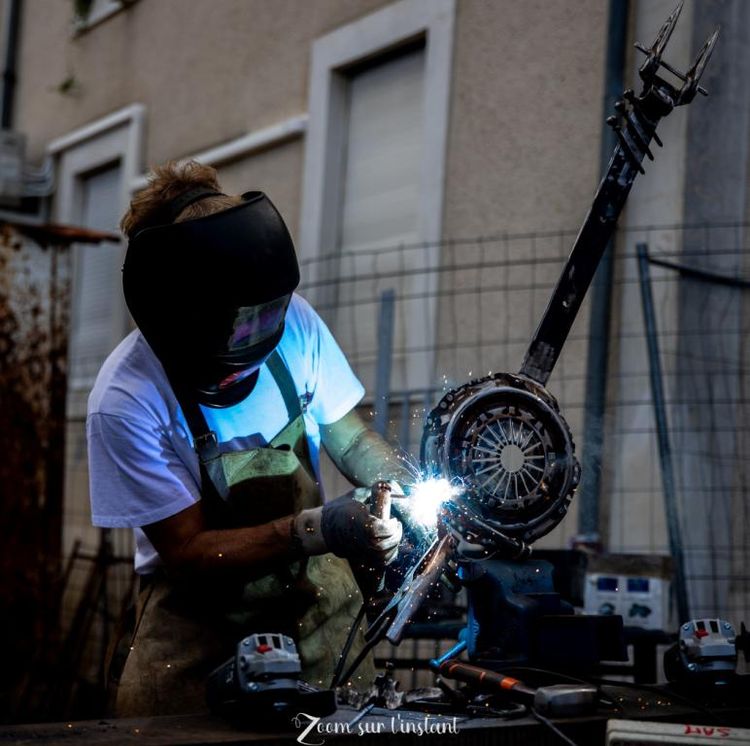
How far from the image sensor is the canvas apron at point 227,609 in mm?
2766

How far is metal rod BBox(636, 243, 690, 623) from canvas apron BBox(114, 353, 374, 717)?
1867 mm

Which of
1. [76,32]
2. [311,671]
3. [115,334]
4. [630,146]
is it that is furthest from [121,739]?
[76,32]

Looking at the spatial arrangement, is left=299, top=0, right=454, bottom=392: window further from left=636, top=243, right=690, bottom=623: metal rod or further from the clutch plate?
the clutch plate

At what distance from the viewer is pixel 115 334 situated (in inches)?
345

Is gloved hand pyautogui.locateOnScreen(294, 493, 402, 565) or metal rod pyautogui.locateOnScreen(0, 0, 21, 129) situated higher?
metal rod pyautogui.locateOnScreen(0, 0, 21, 129)

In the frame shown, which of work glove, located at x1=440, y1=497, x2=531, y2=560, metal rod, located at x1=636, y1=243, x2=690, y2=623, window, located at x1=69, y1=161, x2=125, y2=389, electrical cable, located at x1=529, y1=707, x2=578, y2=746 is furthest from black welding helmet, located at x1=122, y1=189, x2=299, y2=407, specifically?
window, located at x1=69, y1=161, x2=125, y2=389

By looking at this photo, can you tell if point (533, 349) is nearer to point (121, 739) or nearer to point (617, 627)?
point (617, 627)

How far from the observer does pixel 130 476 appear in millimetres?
2736

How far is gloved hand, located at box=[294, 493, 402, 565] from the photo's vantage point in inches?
95.3

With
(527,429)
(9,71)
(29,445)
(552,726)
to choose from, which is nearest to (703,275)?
(527,429)

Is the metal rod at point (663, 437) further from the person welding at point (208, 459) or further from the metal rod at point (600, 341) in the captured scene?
the person welding at point (208, 459)

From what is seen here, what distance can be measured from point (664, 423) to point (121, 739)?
3.05 meters

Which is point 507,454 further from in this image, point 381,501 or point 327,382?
point 327,382

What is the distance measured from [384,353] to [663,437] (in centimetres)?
126
